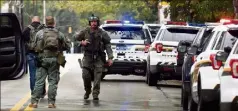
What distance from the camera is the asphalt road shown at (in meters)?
13.9

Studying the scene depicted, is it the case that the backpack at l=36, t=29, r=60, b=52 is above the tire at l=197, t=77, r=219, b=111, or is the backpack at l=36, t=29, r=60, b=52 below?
above

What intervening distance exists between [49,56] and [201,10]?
988cm

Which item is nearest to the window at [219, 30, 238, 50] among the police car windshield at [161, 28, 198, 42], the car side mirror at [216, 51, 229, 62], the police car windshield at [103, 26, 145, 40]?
the car side mirror at [216, 51, 229, 62]

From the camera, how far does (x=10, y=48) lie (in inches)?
360

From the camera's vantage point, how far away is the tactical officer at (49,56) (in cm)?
1348

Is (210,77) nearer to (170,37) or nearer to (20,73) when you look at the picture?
(20,73)

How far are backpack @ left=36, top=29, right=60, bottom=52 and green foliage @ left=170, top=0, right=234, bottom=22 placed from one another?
9.46 metres

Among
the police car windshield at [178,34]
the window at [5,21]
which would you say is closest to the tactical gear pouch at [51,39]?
the window at [5,21]

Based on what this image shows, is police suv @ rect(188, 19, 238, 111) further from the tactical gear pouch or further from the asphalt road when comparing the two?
the tactical gear pouch

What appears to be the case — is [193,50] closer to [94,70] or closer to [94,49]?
[94,49]

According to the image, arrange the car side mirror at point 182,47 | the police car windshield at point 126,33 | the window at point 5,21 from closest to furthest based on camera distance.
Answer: the window at point 5,21
the car side mirror at point 182,47
the police car windshield at point 126,33

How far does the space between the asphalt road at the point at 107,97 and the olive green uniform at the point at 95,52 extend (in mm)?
505

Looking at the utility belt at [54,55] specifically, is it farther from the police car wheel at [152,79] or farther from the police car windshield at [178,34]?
the police car wheel at [152,79]

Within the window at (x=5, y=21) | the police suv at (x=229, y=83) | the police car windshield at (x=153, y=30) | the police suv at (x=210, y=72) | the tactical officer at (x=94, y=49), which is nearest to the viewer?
the window at (x=5, y=21)
